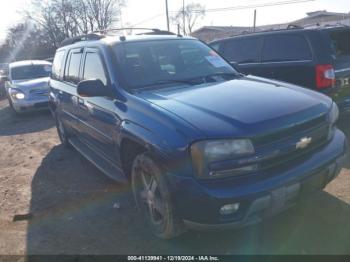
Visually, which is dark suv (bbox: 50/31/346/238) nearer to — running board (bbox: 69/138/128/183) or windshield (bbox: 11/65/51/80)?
running board (bbox: 69/138/128/183)

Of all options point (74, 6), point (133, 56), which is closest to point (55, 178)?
point (133, 56)

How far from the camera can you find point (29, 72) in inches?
483

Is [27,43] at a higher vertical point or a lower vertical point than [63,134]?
lower

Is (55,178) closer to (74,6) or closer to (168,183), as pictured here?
(168,183)

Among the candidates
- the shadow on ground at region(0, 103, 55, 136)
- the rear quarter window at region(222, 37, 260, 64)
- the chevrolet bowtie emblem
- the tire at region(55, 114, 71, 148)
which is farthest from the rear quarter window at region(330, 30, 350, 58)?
the shadow on ground at region(0, 103, 55, 136)

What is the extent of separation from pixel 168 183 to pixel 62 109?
3.81 m

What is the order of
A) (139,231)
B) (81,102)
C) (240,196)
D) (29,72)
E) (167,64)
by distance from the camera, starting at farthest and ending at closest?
(29,72)
(81,102)
(167,64)
(139,231)
(240,196)

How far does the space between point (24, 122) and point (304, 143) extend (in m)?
9.53

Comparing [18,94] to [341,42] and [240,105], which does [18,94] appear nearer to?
[341,42]

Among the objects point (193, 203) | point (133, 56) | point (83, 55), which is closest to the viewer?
point (193, 203)

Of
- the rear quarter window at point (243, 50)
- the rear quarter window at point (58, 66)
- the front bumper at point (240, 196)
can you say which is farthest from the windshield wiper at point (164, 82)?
the rear quarter window at point (243, 50)

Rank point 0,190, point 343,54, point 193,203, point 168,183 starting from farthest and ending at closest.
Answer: point 343,54 → point 0,190 → point 168,183 → point 193,203

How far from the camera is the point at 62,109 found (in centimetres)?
621

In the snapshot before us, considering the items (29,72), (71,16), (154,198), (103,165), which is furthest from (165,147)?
(71,16)
